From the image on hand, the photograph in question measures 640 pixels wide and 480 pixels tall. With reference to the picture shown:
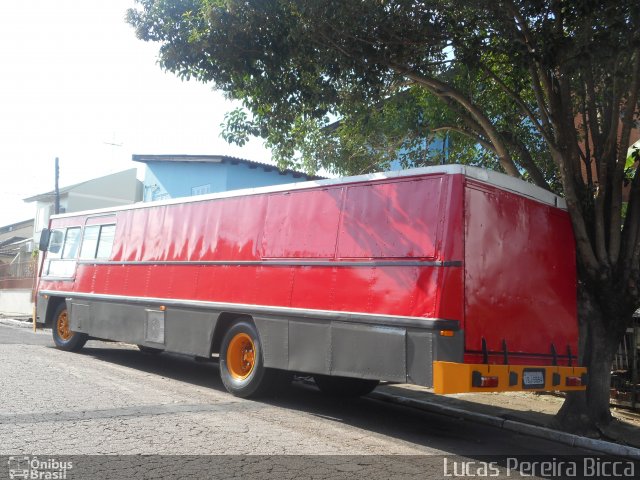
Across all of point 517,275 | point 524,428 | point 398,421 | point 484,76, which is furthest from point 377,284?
point 484,76

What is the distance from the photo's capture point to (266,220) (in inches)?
337

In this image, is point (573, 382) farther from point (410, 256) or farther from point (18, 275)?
point (18, 275)

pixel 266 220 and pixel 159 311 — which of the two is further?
pixel 159 311

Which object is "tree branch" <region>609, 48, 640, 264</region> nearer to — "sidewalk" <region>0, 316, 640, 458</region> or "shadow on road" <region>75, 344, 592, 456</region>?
"sidewalk" <region>0, 316, 640, 458</region>

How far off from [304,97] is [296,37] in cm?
150

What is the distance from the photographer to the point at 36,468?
4.82 meters

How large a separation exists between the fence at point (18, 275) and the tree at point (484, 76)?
836 inches

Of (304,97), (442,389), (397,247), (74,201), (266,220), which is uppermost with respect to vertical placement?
(74,201)

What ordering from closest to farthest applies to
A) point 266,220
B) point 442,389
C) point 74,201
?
point 442,389 → point 266,220 → point 74,201

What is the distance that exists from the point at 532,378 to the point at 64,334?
10168 mm

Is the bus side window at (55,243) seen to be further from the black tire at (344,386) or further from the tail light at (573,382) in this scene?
the tail light at (573,382)

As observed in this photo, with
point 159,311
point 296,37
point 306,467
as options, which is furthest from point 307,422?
point 296,37

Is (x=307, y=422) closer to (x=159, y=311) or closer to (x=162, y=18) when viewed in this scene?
(x=159, y=311)

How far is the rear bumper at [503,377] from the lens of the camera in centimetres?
595
